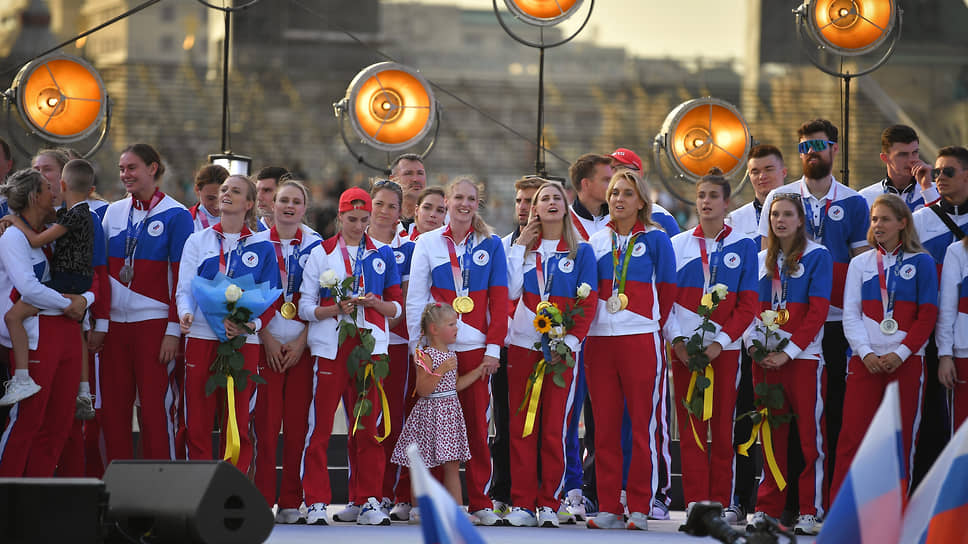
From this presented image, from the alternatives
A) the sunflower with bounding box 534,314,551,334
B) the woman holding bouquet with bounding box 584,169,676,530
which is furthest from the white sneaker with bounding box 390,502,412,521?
the sunflower with bounding box 534,314,551,334

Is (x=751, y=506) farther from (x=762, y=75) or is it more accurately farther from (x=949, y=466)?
(x=762, y=75)

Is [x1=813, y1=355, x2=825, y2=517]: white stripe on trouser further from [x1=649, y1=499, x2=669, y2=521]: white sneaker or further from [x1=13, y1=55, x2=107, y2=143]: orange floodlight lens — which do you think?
[x1=13, y1=55, x2=107, y2=143]: orange floodlight lens

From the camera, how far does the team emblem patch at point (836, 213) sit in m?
6.30

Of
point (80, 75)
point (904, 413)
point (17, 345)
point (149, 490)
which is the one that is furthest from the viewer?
point (80, 75)

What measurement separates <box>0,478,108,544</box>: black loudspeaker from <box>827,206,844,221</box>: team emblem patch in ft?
12.9

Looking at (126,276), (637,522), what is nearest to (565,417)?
(637,522)

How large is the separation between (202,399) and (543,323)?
167 centimetres

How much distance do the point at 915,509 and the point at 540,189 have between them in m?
3.52

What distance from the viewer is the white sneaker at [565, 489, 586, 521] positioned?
619cm

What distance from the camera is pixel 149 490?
14.5 feet

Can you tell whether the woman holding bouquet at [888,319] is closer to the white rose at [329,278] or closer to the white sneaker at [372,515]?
the white sneaker at [372,515]

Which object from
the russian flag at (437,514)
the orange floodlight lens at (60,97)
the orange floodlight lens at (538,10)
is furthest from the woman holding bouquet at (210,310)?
the russian flag at (437,514)

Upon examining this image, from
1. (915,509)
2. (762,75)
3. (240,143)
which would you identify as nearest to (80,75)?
(915,509)

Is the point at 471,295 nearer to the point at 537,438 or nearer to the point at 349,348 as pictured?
the point at 349,348
